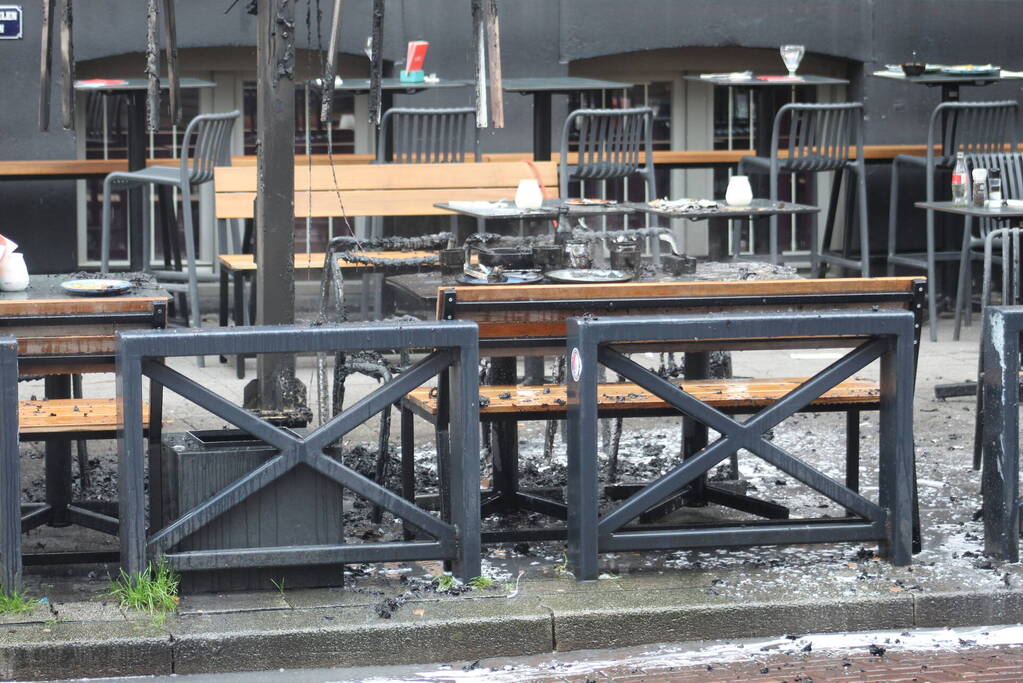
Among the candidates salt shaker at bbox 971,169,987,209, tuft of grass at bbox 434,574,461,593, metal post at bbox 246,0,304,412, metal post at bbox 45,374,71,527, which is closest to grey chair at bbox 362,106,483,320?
salt shaker at bbox 971,169,987,209

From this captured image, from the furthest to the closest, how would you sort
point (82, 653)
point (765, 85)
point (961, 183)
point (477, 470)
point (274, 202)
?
point (765, 85), point (961, 183), point (274, 202), point (477, 470), point (82, 653)

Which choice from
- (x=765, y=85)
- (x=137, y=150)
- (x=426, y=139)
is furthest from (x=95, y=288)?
Answer: (x=765, y=85)

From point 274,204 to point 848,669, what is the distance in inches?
120

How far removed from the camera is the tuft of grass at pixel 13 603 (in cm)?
527

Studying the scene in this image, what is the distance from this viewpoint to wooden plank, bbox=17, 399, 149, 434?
579 cm

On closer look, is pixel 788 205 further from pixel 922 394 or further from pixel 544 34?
pixel 544 34

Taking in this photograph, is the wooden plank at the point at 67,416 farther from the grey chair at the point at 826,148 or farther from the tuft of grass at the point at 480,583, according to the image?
the grey chair at the point at 826,148

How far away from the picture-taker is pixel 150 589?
5320mm

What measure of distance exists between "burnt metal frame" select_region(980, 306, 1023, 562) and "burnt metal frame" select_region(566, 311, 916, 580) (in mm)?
289

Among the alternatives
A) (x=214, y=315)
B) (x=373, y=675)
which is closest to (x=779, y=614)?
(x=373, y=675)

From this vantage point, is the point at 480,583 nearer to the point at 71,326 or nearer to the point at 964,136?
the point at 71,326

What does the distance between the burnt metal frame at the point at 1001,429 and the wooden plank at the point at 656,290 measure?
0.39 metres

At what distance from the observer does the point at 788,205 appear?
31.8ft

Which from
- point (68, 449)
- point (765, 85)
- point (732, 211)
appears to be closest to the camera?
point (68, 449)
